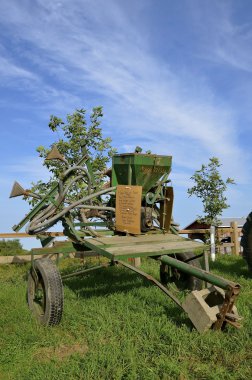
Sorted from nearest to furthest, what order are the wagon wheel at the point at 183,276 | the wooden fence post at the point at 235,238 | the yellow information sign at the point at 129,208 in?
1. the yellow information sign at the point at 129,208
2. the wagon wheel at the point at 183,276
3. the wooden fence post at the point at 235,238

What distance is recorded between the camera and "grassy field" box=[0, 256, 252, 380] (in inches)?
141

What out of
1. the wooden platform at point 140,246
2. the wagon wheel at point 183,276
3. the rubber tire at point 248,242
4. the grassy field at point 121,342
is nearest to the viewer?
the grassy field at point 121,342

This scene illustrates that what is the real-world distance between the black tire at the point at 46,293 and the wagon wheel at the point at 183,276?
6.46 ft

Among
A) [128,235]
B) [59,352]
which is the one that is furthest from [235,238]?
[59,352]

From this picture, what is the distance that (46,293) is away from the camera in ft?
17.1

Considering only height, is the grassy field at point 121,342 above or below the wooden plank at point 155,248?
below

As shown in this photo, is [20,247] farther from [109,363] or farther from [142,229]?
[109,363]

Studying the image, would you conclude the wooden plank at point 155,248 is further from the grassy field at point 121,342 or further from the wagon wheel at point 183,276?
the grassy field at point 121,342

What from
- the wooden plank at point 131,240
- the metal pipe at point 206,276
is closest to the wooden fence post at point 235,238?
the wooden plank at point 131,240

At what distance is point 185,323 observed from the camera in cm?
462

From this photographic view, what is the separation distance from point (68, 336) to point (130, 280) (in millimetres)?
2895

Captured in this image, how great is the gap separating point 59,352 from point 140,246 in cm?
171

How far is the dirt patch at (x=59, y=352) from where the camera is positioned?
4.18 metres

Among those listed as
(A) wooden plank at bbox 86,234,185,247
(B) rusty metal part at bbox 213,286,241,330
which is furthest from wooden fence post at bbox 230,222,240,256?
(B) rusty metal part at bbox 213,286,241,330
